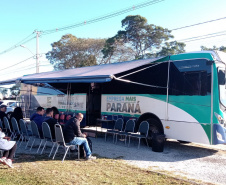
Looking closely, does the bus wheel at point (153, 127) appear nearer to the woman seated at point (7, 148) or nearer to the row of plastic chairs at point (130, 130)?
the row of plastic chairs at point (130, 130)

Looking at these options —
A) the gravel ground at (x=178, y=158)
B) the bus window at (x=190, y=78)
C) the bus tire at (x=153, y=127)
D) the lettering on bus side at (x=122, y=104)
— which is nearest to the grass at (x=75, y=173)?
the gravel ground at (x=178, y=158)

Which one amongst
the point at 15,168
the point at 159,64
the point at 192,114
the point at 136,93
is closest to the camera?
the point at 15,168

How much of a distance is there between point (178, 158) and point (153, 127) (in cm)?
170

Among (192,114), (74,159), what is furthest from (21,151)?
(192,114)

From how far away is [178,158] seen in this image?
24.4 feet

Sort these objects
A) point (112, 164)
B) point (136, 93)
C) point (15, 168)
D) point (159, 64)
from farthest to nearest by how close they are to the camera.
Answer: point (136, 93) → point (159, 64) → point (112, 164) → point (15, 168)

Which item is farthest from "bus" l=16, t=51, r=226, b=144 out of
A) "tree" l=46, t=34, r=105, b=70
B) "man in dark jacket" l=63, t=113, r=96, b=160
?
"tree" l=46, t=34, r=105, b=70

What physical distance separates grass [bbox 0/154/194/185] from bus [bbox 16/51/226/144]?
103 inches

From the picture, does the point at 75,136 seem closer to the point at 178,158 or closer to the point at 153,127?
the point at 178,158

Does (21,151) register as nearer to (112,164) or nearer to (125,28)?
(112,164)

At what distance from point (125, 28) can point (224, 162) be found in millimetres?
24490

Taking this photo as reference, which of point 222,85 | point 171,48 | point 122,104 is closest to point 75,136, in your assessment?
point 122,104

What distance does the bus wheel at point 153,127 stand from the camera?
871 cm

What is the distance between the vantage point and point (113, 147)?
8.80 meters
